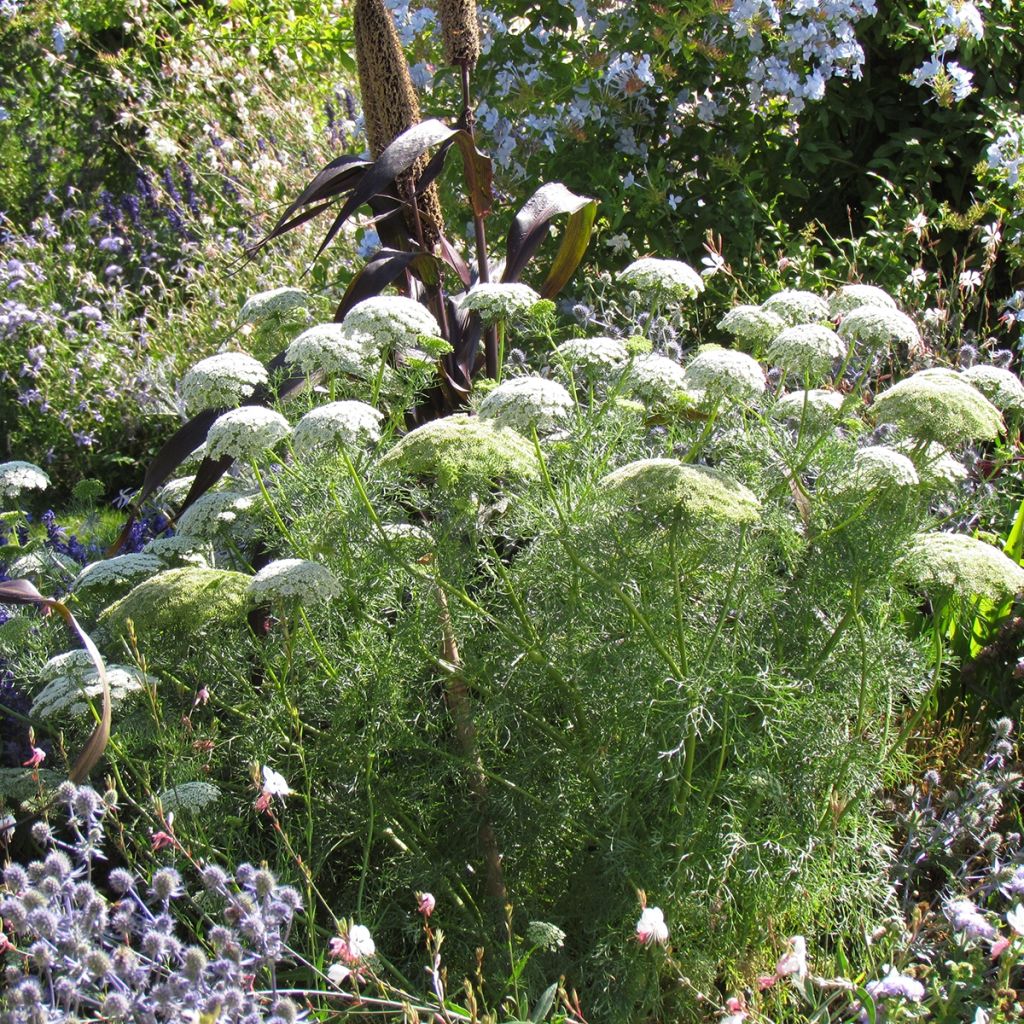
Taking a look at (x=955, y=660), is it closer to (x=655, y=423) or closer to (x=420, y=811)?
(x=655, y=423)

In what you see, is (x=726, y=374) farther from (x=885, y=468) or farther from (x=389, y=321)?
(x=389, y=321)

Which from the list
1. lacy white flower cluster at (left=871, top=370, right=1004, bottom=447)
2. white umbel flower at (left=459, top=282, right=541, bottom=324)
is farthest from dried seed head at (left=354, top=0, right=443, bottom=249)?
lacy white flower cluster at (left=871, top=370, right=1004, bottom=447)

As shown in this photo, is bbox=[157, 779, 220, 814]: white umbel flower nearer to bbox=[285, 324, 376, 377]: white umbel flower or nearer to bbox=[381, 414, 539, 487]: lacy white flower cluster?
bbox=[381, 414, 539, 487]: lacy white flower cluster

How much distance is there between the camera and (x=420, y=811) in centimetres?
278

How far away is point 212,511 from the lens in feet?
10.0

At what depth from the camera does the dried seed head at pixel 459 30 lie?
4090mm

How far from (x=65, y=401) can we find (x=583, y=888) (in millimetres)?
4200

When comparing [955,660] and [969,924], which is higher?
[969,924]

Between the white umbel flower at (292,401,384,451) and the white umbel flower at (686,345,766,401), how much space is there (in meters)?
0.67

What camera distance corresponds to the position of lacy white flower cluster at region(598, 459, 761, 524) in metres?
2.24

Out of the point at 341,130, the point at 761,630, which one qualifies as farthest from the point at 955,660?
the point at 341,130

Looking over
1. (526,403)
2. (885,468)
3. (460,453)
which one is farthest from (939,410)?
(460,453)

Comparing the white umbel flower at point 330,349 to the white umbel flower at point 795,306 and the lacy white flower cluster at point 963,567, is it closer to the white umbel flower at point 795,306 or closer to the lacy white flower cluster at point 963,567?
the white umbel flower at point 795,306

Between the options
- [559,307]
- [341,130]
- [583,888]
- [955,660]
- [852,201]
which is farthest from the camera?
[341,130]
